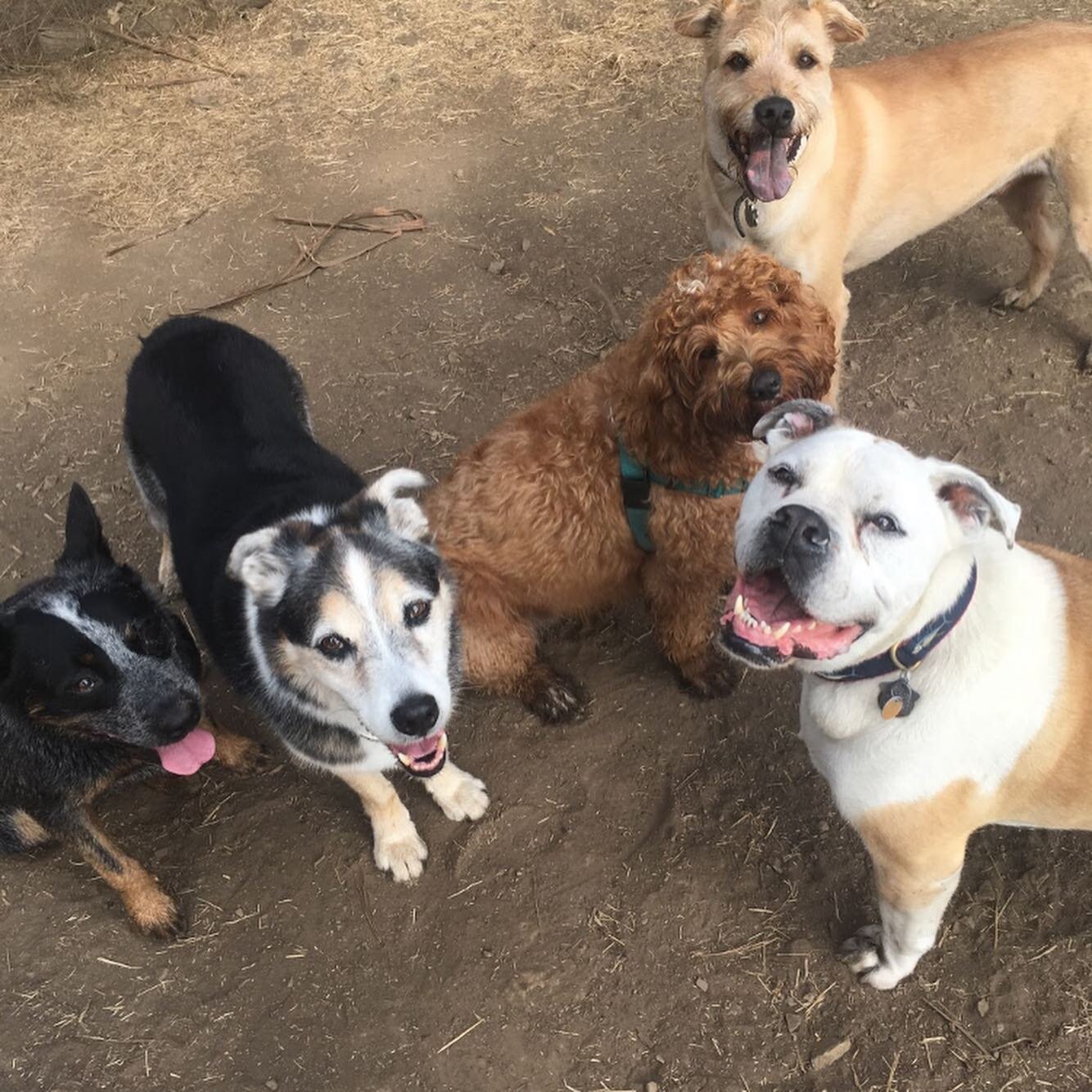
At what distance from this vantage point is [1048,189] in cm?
531

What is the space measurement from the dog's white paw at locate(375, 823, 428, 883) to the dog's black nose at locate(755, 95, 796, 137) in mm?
3809

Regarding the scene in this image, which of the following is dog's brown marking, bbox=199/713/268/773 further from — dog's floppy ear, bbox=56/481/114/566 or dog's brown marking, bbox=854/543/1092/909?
dog's brown marking, bbox=854/543/1092/909

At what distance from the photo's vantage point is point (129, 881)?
143 inches

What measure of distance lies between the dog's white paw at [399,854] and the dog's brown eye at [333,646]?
1.33m

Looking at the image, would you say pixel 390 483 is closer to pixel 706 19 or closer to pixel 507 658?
pixel 507 658

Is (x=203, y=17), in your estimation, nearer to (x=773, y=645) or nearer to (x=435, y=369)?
(x=435, y=369)

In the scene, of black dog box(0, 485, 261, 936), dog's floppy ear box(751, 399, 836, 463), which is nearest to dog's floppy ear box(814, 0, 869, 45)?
dog's floppy ear box(751, 399, 836, 463)

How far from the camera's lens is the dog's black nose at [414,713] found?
265 centimetres

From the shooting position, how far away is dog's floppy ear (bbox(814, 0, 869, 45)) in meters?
4.32

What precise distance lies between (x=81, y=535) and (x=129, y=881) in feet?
5.01

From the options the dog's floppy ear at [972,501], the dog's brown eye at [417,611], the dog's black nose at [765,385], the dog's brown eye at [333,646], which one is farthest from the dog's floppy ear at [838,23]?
the dog's brown eye at [333,646]

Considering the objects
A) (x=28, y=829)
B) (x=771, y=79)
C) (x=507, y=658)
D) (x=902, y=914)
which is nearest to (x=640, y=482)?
(x=507, y=658)

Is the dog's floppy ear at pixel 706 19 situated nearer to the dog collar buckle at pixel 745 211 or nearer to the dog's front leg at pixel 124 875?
the dog collar buckle at pixel 745 211

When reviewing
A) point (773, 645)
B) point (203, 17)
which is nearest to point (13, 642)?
→ point (773, 645)
